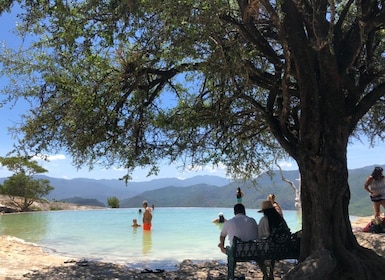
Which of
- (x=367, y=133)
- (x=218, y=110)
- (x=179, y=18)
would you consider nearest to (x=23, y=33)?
(x=179, y=18)

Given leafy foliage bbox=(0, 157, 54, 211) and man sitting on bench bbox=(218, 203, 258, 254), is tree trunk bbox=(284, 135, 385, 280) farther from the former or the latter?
leafy foliage bbox=(0, 157, 54, 211)

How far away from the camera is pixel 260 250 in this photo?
587cm

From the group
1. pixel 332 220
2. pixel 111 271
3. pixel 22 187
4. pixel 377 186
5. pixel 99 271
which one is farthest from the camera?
pixel 22 187

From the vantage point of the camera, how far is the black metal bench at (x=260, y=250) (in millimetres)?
5703

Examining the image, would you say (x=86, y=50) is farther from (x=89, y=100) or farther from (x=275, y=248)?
(x=275, y=248)

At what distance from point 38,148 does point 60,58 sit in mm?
1910

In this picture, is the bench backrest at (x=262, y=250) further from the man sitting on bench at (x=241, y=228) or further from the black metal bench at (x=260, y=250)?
the man sitting on bench at (x=241, y=228)

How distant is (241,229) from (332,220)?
4.19ft

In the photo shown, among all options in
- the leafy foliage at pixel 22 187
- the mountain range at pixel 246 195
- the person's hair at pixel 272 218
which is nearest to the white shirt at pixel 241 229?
the person's hair at pixel 272 218

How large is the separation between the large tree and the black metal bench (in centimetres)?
33

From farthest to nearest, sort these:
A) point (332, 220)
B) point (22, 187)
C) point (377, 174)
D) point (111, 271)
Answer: point (22, 187) < point (377, 174) < point (111, 271) < point (332, 220)

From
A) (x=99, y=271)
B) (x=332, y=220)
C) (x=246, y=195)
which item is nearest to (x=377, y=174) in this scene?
(x=332, y=220)

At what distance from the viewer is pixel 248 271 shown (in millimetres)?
8234

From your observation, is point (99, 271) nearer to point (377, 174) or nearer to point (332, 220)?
point (332, 220)
